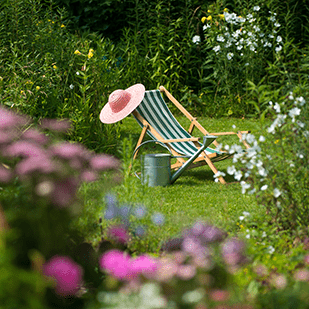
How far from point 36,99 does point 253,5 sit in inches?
187

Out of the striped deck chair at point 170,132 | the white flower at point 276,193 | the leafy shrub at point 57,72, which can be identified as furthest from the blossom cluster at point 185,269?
the leafy shrub at point 57,72

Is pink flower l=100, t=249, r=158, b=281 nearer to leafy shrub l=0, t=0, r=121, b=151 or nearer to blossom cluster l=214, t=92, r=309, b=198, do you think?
blossom cluster l=214, t=92, r=309, b=198

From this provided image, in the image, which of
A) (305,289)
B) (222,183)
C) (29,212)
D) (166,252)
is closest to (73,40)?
(222,183)

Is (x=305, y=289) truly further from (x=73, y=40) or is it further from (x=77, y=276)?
(x=73, y=40)

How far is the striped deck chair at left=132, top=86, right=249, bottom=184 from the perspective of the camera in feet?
15.2

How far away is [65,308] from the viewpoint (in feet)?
5.36

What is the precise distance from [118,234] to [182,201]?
78.1 inches

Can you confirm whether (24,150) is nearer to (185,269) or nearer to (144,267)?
(144,267)

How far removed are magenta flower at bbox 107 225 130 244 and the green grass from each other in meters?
0.11

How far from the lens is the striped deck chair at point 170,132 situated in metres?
4.63

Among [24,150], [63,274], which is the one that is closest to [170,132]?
[24,150]

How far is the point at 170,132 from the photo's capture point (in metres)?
5.22

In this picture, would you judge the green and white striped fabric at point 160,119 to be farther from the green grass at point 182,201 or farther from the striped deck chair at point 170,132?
the green grass at point 182,201

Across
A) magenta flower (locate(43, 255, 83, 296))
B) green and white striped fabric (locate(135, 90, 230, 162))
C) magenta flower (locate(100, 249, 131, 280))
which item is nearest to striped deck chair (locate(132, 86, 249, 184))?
green and white striped fabric (locate(135, 90, 230, 162))
